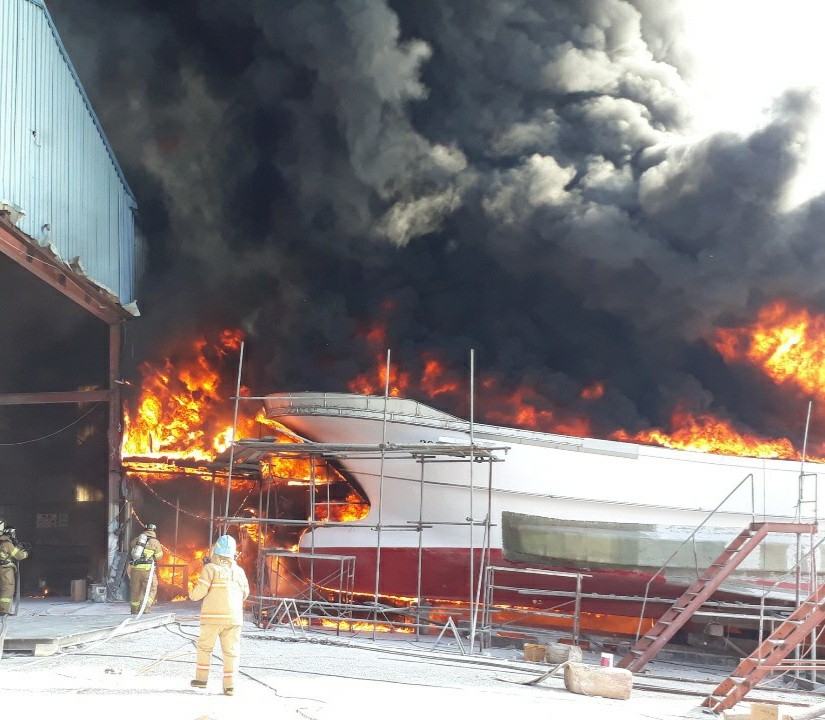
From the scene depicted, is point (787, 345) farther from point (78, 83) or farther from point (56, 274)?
point (78, 83)

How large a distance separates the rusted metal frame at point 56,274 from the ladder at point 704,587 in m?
10.9

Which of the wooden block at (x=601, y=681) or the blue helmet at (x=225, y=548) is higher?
the blue helmet at (x=225, y=548)

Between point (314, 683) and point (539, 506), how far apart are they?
27.2 feet

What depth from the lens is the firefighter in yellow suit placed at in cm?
720

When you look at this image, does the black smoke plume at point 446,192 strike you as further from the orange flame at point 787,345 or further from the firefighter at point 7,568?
the firefighter at point 7,568

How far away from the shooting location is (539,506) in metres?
15.8

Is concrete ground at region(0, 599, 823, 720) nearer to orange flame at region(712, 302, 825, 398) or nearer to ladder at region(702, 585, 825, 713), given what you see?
ladder at region(702, 585, 825, 713)

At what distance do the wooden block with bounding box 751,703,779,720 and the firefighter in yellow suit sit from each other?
384cm

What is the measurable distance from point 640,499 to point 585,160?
29.7ft

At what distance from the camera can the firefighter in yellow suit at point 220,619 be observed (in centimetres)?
720

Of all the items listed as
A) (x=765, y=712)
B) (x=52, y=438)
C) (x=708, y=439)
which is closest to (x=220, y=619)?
(x=765, y=712)

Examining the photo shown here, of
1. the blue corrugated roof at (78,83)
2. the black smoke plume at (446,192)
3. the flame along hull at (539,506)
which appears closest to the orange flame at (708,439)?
the black smoke plume at (446,192)

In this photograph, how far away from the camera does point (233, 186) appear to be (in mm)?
22750

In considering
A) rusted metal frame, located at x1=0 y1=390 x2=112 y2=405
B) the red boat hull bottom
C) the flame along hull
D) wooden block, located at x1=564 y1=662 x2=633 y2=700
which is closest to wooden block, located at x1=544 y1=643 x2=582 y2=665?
wooden block, located at x1=564 y1=662 x2=633 y2=700
